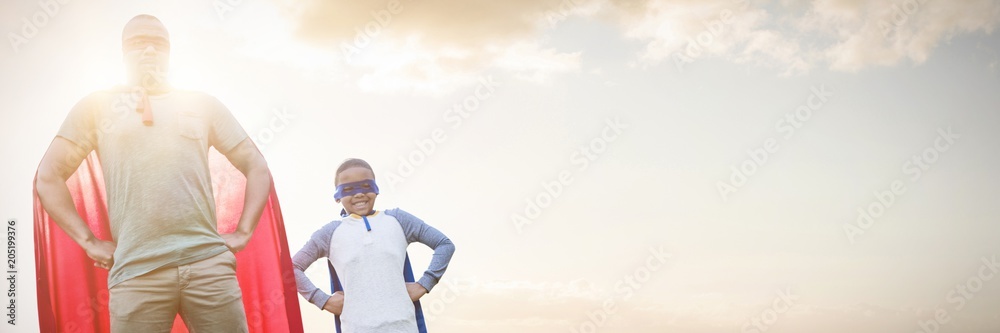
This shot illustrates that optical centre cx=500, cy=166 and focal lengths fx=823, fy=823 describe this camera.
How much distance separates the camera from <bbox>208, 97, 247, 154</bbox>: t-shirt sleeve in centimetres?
409

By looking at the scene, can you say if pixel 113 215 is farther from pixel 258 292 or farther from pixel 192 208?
pixel 258 292

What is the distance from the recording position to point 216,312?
12.0 feet

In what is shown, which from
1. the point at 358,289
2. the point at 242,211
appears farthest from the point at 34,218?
the point at 358,289

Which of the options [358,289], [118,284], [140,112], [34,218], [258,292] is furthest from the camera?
[358,289]

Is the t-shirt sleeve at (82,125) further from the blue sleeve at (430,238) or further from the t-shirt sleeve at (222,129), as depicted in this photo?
the blue sleeve at (430,238)

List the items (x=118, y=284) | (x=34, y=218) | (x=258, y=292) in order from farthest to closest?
1. (x=258, y=292)
2. (x=34, y=218)
3. (x=118, y=284)

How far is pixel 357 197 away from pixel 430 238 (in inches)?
20.8

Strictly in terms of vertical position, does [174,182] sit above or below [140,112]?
below

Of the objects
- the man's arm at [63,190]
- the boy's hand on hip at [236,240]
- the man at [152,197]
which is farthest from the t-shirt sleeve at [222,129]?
the man's arm at [63,190]

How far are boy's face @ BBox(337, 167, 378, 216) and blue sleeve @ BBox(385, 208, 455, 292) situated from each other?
0.15 m

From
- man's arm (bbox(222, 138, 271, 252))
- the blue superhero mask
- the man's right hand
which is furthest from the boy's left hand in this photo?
the man's right hand

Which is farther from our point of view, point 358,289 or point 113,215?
point 358,289

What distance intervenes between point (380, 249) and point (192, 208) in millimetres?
1488

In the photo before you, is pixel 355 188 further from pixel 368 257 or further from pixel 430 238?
pixel 430 238
